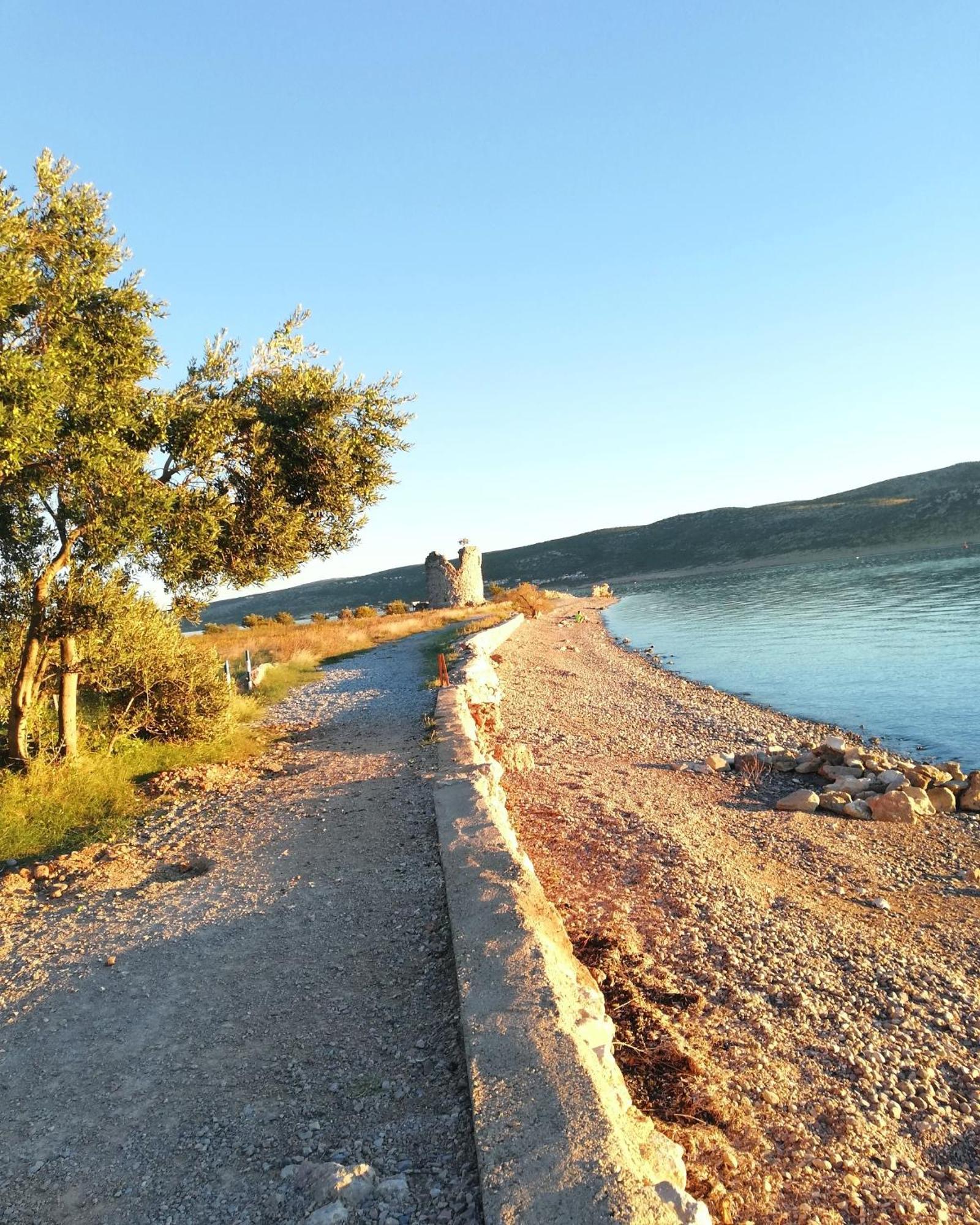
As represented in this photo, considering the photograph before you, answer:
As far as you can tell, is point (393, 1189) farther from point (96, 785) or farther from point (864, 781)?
point (864, 781)

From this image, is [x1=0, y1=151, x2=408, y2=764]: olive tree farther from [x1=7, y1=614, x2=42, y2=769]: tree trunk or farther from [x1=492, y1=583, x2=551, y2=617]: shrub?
[x1=492, y1=583, x2=551, y2=617]: shrub

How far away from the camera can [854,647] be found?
26688 mm

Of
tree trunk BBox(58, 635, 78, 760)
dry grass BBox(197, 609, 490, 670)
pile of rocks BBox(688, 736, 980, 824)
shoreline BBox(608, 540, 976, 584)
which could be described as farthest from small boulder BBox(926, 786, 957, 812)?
shoreline BBox(608, 540, 976, 584)

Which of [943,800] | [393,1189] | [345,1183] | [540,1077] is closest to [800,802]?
[943,800]

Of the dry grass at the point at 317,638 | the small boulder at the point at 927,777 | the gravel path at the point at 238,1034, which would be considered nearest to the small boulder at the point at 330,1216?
the gravel path at the point at 238,1034

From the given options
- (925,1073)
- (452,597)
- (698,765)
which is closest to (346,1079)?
(925,1073)

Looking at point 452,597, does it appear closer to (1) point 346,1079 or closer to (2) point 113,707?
(2) point 113,707

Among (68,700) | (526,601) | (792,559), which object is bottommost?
(792,559)

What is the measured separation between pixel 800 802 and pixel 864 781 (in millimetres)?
1333

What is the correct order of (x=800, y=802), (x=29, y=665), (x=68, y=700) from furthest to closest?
(x=800, y=802) → (x=68, y=700) → (x=29, y=665)

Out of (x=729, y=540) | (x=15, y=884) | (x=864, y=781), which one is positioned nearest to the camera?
(x=15, y=884)

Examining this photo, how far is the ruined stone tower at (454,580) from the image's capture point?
52.2m

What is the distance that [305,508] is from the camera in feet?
35.7

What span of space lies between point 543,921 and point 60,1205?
114 inches
